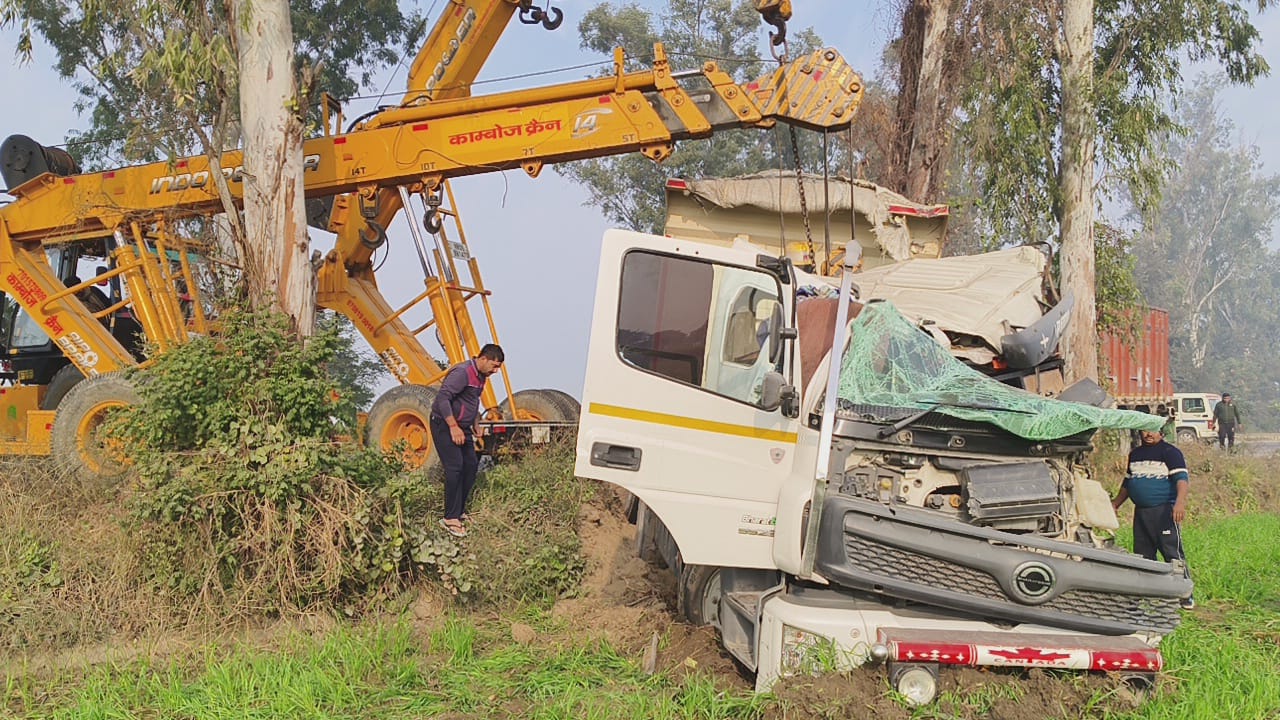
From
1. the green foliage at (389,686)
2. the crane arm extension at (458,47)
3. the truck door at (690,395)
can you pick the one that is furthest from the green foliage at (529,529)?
the crane arm extension at (458,47)

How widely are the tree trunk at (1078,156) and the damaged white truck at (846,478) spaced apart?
816 cm

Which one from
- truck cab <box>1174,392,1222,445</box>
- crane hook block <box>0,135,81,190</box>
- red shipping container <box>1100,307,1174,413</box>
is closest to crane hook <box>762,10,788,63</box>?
crane hook block <box>0,135,81,190</box>

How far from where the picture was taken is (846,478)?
4.69 m

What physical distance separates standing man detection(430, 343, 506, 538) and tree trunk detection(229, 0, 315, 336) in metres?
1.21

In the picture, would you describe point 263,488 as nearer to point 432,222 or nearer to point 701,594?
point 701,594

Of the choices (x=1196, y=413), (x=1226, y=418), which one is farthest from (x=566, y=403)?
(x=1196, y=413)

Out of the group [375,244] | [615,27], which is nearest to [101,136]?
[375,244]

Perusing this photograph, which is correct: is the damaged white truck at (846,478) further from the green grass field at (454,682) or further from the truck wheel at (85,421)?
the truck wheel at (85,421)

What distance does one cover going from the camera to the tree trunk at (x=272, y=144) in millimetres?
7191

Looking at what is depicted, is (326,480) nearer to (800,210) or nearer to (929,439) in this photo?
(929,439)

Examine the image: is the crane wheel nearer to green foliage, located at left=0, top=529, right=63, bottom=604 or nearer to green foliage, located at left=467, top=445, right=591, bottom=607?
green foliage, located at left=467, top=445, right=591, bottom=607

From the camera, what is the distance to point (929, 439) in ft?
15.5

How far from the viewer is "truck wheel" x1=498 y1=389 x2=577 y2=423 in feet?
31.4

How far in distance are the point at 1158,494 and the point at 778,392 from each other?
13.0ft
